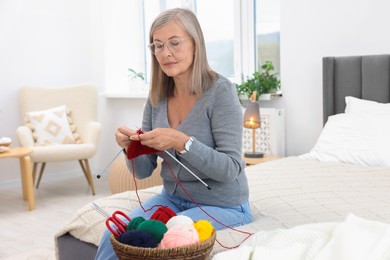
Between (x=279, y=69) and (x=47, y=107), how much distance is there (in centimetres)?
203

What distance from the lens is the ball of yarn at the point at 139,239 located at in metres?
1.19

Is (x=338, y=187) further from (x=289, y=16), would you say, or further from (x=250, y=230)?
(x=289, y=16)

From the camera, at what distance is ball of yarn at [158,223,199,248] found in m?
1.17

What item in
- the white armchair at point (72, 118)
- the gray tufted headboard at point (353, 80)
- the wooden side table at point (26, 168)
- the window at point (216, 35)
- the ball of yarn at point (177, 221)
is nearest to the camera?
the ball of yarn at point (177, 221)

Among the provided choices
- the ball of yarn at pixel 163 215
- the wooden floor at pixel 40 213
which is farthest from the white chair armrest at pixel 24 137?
the ball of yarn at pixel 163 215

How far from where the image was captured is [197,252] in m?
1.17

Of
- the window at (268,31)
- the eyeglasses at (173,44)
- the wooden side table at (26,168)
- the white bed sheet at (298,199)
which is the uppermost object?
the window at (268,31)

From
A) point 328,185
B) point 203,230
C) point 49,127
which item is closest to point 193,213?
point 203,230

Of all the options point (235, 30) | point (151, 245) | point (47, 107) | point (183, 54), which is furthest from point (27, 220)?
point (151, 245)

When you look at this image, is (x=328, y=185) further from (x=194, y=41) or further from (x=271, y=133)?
(x=271, y=133)

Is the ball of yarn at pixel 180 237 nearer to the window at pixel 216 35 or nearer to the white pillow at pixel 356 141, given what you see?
the white pillow at pixel 356 141

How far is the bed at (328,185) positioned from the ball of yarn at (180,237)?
0.31 ft

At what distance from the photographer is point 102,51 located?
16.0 ft

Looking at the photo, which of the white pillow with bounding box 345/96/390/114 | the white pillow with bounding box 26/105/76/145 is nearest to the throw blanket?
the white pillow with bounding box 345/96/390/114
